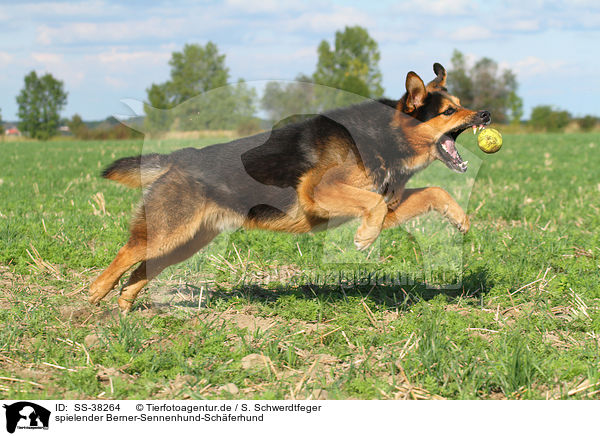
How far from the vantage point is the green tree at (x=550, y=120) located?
6056 cm

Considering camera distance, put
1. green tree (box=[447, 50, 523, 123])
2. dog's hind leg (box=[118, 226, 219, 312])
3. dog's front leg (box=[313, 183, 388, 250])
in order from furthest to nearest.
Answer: green tree (box=[447, 50, 523, 123]) < dog's hind leg (box=[118, 226, 219, 312]) < dog's front leg (box=[313, 183, 388, 250])

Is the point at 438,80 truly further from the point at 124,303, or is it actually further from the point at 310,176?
the point at 124,303

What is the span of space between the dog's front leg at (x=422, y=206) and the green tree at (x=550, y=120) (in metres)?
61.1

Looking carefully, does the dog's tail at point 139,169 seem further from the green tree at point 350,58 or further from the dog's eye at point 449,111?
the green tree at point 350,58

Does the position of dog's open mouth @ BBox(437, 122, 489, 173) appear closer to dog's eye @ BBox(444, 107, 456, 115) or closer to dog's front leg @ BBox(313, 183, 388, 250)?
dog's eye @ BBox(444, 107, 456, 115)

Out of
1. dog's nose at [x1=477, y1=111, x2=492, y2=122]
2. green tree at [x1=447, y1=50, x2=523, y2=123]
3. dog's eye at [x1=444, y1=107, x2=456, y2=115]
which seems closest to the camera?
dog's nose at [x1=477, y1=111, x2=492, y2=122]

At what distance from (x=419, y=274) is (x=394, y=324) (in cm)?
144

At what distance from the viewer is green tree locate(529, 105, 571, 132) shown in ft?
199

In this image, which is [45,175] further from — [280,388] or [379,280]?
[280,388]

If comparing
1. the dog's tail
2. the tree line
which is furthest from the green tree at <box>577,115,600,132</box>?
the dog's tail

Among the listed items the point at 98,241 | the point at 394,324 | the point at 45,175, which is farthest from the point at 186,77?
the point at 394,324

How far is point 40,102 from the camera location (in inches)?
3455

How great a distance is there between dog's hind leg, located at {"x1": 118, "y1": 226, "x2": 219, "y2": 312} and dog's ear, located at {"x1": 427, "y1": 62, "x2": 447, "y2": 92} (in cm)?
241
